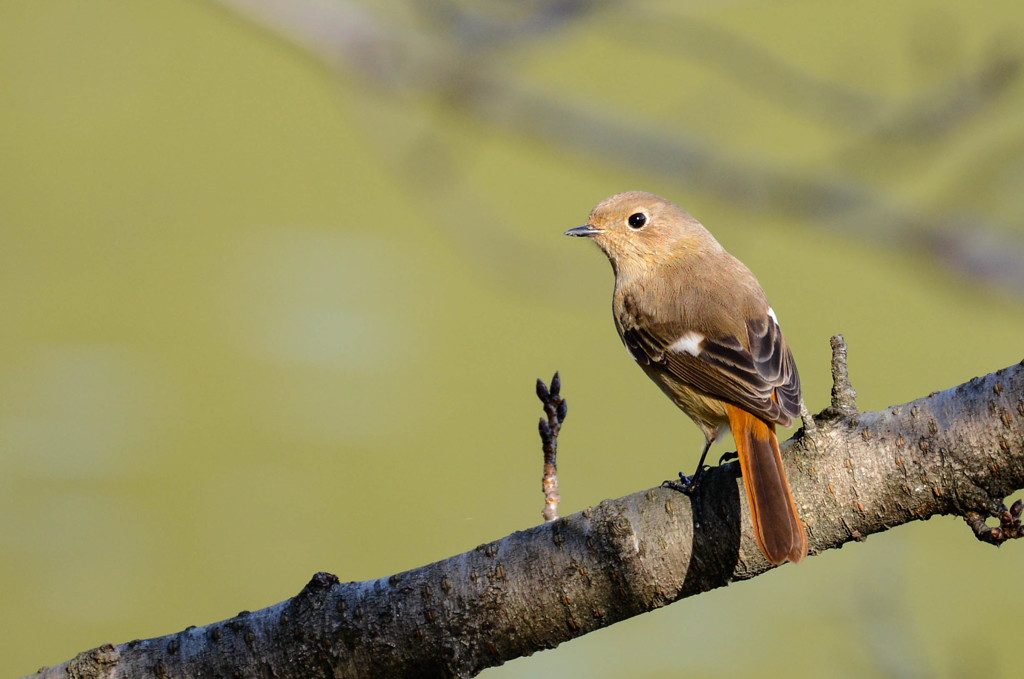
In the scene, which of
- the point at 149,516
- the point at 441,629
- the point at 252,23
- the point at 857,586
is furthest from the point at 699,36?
the point at 149,516

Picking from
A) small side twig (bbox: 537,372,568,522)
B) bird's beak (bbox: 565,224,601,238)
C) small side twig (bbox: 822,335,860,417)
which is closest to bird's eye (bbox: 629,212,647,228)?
bird's beak (bbox: 565,224,601,238)

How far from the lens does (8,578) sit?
7.73m

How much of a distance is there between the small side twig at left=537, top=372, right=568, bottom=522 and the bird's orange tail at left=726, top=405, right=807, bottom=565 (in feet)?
1.23

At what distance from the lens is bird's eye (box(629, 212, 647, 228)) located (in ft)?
11.4

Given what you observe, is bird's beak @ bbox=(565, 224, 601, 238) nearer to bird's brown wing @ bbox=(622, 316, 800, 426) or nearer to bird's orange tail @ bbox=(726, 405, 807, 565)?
bird's brown wing @ bbox=(622, 316, 800, 426)

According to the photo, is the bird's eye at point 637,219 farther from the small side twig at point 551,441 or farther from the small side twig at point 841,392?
the small side twig at point 841,392

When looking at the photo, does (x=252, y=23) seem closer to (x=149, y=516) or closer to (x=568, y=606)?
(x=568, y=606)

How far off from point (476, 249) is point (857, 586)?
9.57 feet

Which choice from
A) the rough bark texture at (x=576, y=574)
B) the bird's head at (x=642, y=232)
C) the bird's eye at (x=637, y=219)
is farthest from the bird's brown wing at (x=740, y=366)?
the rough bark texture at (x=576, y=574)

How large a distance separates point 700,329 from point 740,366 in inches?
9.3

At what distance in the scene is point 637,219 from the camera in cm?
349

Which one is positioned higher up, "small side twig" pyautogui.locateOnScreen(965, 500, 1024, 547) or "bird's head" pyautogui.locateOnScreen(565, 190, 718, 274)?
"bird's head" pyautogui.locateOnScreen(565, 190, 718, 274)

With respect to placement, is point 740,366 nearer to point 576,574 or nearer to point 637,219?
point 637,219

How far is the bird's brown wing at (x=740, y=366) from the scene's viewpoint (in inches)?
104
